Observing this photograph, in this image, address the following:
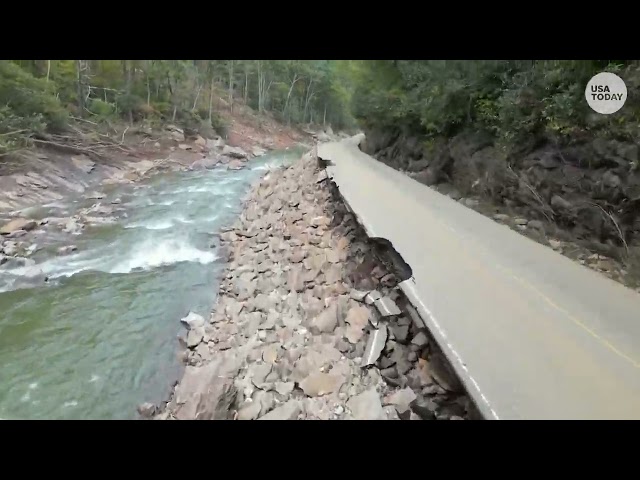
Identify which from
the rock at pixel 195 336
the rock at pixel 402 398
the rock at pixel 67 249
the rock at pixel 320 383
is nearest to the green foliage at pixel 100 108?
the rock at pixel 67 249

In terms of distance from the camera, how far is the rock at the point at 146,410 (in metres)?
3.57

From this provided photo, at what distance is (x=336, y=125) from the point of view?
1652 inches

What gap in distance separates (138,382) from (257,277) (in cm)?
218

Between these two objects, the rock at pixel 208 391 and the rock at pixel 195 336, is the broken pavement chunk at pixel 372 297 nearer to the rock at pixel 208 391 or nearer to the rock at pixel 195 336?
the rock at pixel 208 391

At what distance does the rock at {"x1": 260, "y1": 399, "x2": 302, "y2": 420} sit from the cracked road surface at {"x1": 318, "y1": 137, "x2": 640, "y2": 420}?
1128mm

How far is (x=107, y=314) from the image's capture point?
5.19 m

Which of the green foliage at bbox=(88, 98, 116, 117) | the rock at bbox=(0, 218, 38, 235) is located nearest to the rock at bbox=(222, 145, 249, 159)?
the green foliage at bbox=(88, 98, 116, 117)

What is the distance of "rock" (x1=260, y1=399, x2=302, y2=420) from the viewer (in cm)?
278

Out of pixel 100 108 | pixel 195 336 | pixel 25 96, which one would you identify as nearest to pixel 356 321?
pixel 195 336

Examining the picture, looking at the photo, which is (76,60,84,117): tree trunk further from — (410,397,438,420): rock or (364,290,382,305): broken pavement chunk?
(410,397,438,420): rock

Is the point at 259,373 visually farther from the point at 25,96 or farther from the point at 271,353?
the point at 25,96

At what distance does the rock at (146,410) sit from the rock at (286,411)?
136 cm

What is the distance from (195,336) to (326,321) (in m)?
1.67
